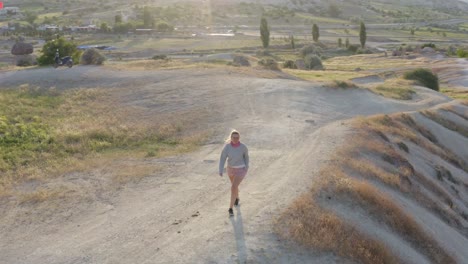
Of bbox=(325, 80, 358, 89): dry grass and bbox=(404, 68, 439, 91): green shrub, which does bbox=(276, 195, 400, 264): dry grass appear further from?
bbox=(404, 68, 439, 91): green shrub

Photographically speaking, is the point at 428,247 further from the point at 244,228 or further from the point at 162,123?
the point at 162,123

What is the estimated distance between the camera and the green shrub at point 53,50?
48.5m

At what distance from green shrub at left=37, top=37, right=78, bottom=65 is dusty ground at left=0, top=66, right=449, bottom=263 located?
15881 mm

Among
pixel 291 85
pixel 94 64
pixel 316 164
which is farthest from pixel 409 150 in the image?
pixel 94 64

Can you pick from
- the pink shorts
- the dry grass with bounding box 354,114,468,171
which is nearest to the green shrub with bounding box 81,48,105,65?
the dry grass with bounding box 354,114,468,171

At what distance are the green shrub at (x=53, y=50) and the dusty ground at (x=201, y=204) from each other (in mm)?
15881

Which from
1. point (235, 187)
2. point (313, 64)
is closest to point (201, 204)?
point (235, 187)

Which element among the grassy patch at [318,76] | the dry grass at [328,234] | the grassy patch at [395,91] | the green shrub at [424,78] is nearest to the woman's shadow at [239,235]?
the dry grass at [328,234]

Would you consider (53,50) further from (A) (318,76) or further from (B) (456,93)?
(B) (456,93)

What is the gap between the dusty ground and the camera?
14.5 meters

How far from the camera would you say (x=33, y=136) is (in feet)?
87.1

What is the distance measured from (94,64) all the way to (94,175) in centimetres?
2928

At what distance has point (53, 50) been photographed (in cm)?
4884

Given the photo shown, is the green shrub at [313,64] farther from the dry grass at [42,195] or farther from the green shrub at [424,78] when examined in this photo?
the dry grass at [42,195]
